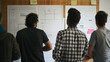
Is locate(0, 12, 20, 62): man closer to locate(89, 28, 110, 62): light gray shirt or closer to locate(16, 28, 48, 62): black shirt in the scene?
locate(16, 28, 48, 62): black shirt

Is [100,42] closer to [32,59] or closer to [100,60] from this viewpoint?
[100,60]

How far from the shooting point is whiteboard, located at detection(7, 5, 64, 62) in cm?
257

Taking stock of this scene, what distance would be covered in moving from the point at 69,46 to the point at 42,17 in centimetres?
140

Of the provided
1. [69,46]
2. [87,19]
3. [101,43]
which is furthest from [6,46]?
[87,19]

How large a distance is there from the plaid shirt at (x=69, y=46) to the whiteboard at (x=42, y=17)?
1251 millimetres

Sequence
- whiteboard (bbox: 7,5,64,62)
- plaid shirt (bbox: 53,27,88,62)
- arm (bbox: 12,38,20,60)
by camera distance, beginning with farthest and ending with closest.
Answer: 1. whiteboard (bbox: 7,5,64,62)
2. arm (bbox: 12,38,20,60)
3. plaid shirt (bbox: 53,27,88,62)

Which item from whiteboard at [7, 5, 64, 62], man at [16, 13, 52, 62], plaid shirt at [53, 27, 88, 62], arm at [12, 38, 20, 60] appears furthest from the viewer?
whiteboard at [7, 5, 64, 62]

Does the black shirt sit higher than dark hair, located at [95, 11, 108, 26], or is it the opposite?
dark hair, located at [95, 11, 108, 26]

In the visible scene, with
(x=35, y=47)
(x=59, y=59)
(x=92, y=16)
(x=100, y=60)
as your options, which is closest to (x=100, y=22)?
(x=100, y=60)

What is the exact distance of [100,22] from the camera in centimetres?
152

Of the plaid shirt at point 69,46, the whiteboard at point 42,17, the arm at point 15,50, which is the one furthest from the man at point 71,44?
the whiteboard at point 42,17

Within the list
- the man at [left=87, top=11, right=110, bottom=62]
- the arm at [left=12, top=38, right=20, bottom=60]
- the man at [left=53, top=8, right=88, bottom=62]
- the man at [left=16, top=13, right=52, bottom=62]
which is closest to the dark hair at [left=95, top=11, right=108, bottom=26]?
the man at [left=87, top=11, right=110, bottom=62]

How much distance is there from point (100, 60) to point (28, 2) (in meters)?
1.78

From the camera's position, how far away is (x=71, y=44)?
4.37 ft
